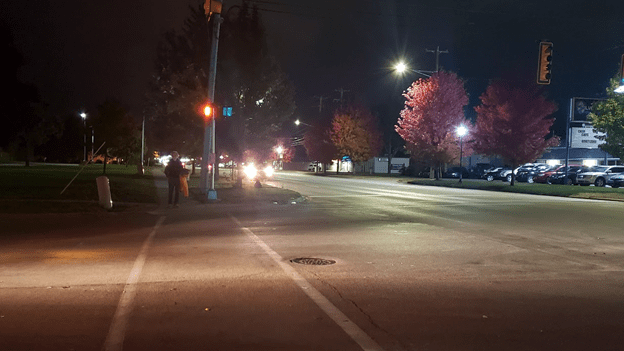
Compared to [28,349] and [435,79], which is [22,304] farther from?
[435,79]

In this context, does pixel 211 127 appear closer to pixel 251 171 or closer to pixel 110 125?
pixel 251 171

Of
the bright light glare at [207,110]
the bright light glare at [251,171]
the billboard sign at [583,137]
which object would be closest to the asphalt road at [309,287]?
the bright light glare at [207,110]

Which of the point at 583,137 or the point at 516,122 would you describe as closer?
the point at 516,122

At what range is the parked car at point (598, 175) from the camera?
1665 inches

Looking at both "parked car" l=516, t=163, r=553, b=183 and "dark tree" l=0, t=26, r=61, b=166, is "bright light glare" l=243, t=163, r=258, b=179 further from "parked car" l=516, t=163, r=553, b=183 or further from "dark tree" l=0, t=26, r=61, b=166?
"parked car" l=516, t=163, r=553, b=183

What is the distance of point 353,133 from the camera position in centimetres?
6694

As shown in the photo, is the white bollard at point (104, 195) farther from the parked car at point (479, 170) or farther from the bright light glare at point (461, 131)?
the parked car at point (479, 170)

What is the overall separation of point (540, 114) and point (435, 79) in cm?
1019

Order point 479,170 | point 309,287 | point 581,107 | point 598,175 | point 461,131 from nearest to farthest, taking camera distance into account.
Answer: point 309,287
point 581,107
point 598,175
point 461,131
point 479,170

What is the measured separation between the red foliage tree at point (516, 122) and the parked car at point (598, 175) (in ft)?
16.0

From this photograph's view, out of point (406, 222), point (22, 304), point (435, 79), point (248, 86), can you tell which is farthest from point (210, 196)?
point (435, 79)

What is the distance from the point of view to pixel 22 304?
6594 millimetres

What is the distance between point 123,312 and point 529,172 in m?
52.0

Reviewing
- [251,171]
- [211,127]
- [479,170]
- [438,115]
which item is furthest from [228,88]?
[479,170]
